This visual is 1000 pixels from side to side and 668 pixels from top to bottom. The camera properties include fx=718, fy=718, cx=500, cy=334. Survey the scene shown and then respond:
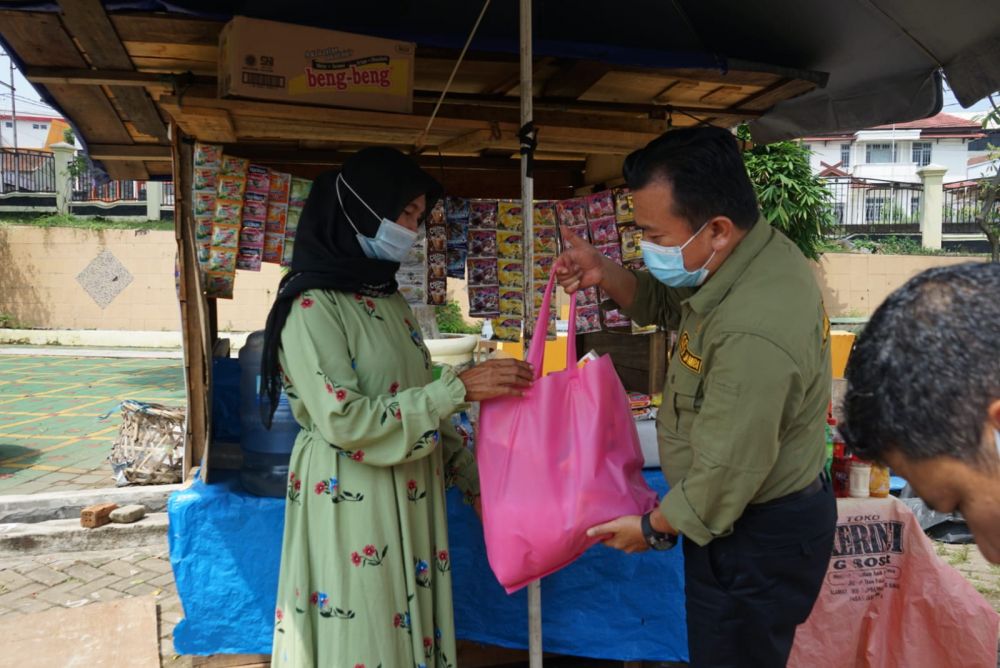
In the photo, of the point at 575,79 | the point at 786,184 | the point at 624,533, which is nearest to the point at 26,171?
the point at 786,184

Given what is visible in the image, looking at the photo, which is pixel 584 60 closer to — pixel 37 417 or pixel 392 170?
pixel 392 170

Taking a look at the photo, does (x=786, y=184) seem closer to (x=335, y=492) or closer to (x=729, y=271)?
(x=729, y=271)

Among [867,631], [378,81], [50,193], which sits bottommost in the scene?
[867,631]

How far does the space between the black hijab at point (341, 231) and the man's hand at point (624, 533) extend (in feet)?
2.86

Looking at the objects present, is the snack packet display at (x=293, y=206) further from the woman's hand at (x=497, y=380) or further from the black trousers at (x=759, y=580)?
the black trousers at (x=759, y=580)

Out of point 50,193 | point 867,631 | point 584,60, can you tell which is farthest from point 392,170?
point 50,193

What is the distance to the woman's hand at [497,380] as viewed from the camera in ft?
5.89

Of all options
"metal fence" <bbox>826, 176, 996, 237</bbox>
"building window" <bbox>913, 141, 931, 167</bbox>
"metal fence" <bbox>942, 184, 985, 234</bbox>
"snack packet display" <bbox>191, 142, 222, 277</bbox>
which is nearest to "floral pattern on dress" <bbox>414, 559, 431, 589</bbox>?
"snack packet display" <bbox>191, 142, 222, 277</bbox>

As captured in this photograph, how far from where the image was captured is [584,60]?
2.53 m

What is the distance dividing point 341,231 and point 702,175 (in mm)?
927

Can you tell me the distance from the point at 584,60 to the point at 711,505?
1684 mm

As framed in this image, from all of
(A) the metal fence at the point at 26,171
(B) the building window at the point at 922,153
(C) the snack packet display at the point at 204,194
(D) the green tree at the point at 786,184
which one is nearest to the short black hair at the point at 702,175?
(C) the snack packet display at the point at 204,194

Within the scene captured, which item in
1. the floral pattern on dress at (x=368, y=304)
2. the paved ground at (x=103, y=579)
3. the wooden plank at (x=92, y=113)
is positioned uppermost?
the wooden plank at (x=92, y=113)

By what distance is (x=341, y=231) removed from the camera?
6.23ft
